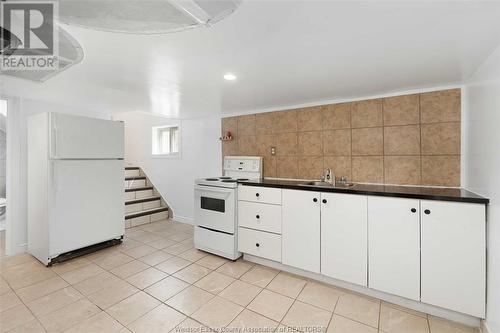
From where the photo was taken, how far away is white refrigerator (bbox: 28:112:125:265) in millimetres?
2500

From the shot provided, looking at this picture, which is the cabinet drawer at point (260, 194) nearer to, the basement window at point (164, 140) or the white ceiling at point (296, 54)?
the white ceiling at point (296, 54)

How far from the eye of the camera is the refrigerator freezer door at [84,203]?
8.27 ft

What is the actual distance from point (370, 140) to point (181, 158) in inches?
123

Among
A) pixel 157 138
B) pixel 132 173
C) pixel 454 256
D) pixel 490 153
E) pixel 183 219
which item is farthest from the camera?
pixel 132 173

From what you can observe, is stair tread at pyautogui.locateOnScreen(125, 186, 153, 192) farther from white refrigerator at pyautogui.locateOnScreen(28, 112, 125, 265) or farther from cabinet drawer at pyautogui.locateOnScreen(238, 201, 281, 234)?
cabinet drawer at pyautogui.locateOnScreen(238, 201, 281, 234)

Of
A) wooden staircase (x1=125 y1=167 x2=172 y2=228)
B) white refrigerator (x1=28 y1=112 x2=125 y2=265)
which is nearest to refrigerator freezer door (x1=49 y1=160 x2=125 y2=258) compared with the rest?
white refrigerator (x1=28 y1=112 x2=125 y2=265)

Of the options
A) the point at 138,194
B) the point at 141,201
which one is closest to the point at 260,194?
the point at 141,201

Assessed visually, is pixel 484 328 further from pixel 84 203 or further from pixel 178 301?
pixel 84 203

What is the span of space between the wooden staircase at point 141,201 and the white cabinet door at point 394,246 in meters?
3.71

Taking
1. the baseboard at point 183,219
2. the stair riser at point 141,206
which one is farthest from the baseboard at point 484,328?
the stair riser at point 141,206

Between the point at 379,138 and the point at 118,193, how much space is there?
3.35 m

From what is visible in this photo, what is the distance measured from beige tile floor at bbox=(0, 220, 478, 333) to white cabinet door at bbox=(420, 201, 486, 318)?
0.68 feet

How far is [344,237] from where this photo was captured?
2.12 meters

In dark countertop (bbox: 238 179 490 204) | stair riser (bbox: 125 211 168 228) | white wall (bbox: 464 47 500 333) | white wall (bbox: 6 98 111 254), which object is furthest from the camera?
stair riser (bbox: 125 211 168 228)
